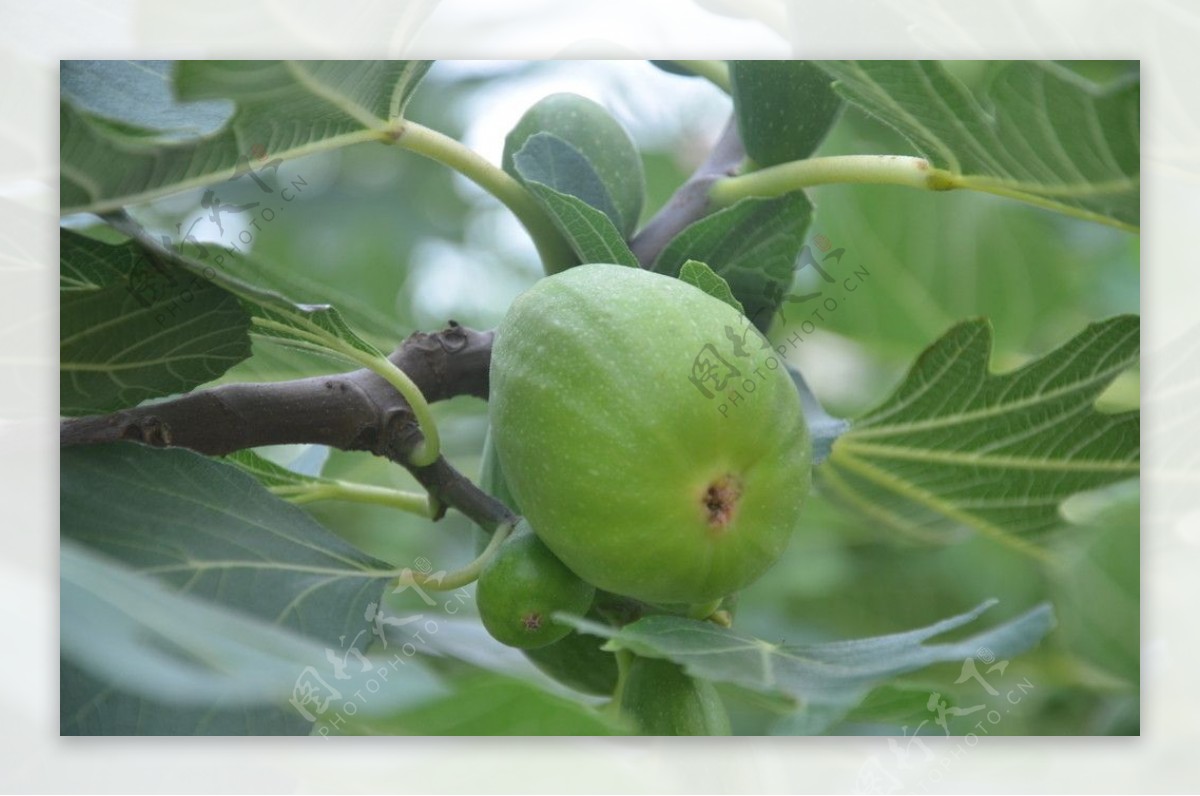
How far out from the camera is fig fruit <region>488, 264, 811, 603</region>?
0.78m

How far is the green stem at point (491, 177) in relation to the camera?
1.01m

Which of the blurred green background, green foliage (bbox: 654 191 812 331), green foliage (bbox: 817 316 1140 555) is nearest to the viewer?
green foliage (bbox: 654 191 812 331)

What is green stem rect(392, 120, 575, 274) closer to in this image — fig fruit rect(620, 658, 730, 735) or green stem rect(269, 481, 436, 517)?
green stem rect(269, 481, 436, 517)

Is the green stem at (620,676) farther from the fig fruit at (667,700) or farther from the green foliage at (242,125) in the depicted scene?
the green foliage at (242,125)

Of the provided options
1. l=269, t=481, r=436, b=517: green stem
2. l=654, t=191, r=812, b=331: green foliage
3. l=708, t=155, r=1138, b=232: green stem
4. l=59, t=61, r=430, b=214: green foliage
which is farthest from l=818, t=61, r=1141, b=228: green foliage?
l=269, t=481, r=436, b=517: green stem

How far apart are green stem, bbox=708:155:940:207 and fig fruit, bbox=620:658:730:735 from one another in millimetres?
388

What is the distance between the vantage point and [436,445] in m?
0.94

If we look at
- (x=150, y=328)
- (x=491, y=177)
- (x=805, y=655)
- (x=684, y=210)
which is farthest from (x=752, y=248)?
(x=150, y=328)

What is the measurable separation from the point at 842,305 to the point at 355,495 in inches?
23.2

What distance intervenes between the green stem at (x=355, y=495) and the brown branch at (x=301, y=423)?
73 mm

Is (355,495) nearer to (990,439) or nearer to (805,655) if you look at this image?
(805,655)

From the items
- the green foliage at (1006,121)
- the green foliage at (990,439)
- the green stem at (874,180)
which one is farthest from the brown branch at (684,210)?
the green foliage at (990,439)

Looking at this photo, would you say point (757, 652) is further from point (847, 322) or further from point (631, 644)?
point (847, 322)

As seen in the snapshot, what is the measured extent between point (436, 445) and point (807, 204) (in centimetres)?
37
